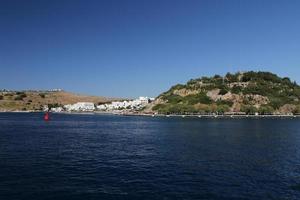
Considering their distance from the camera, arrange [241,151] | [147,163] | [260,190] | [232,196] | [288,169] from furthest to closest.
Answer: [241,151] → [147,163] → [288,169] → [260,190] → [232,196]

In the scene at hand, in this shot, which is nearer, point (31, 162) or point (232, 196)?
point (232, 196)

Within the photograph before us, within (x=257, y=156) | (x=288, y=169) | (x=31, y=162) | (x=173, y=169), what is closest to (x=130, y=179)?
(x=173, y=169)

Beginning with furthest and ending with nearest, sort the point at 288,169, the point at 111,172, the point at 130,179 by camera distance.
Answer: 1. the point at 288,169
2. the point at 111,172
3. the point at 130,179

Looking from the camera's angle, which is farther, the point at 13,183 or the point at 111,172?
the point at 111,172

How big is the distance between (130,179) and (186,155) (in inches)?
1224

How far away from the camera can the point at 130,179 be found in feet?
199

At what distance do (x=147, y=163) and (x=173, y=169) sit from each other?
331 inches

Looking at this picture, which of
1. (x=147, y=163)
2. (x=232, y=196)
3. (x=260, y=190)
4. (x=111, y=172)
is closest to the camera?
(x=232, y=196)

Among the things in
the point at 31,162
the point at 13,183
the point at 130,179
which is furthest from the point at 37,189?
the point at 31,162

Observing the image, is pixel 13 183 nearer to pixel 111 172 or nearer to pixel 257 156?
pixel 111 172

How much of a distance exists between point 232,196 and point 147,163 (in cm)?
2917

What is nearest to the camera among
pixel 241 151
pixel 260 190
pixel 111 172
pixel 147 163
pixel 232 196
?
pixel 232 196

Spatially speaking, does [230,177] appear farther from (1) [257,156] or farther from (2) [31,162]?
(2) [31,162]

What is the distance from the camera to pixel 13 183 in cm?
5656
